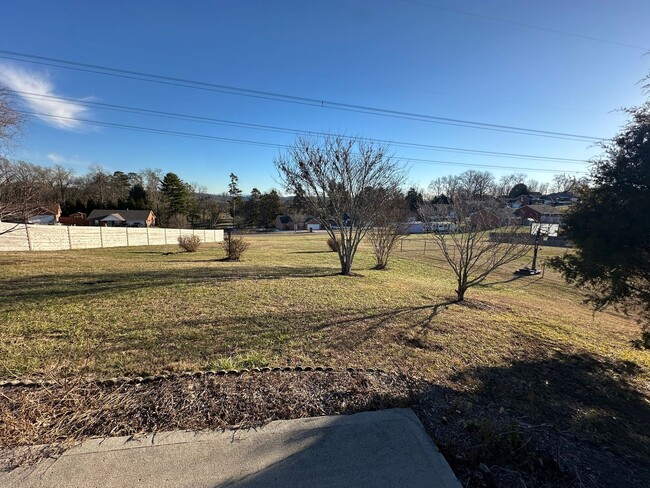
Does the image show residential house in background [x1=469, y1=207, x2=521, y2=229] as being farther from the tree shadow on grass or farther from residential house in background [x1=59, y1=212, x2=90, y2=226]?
residential house in background [x1=59, y1=212, x2=90, y2=226]

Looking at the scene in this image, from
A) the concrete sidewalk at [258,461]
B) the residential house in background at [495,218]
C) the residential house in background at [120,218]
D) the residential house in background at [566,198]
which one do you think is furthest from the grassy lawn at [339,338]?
the residential house in background at [120,218]

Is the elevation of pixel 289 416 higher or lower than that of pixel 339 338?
higher

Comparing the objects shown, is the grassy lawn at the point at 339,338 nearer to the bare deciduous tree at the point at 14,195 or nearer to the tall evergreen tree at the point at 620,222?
the tall evergreen tree at the point at 620,222

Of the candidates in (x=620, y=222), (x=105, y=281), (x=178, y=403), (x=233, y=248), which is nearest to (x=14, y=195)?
(x=105, y=281)

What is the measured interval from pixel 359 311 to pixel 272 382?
3417mm

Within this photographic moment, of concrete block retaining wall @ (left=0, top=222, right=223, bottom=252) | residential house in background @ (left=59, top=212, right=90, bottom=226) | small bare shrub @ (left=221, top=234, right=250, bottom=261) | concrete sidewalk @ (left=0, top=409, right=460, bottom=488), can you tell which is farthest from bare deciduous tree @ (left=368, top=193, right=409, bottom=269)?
residential house in background @ (left=59, top=212, right=90, bottom=226)

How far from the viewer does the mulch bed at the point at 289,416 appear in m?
1.87

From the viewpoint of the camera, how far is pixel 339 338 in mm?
4344

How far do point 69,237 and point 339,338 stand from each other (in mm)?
19495

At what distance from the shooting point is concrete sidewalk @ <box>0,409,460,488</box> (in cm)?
165

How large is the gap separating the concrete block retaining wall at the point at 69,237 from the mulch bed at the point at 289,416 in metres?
12.6

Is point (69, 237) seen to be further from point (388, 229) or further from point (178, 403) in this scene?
point (178, 403)

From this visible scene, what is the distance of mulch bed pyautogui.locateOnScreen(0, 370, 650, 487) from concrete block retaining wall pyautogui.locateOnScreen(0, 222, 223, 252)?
41.4ft

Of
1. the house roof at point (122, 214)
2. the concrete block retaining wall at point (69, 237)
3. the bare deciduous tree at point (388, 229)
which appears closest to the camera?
the bare deciduous tree at point (388, 229)
